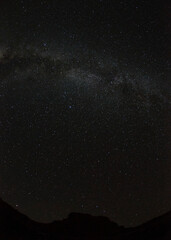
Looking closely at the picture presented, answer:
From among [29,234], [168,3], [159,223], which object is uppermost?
[168,3]

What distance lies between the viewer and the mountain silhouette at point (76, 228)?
15.1 ft

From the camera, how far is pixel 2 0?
5.68 meters

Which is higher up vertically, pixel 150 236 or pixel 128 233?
pixel 150 236

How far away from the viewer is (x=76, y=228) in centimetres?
620

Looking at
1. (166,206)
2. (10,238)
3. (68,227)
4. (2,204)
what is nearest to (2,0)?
(2,204)

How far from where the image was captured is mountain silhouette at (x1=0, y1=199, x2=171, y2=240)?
460 centimetres

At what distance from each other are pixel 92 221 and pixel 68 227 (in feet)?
1.95

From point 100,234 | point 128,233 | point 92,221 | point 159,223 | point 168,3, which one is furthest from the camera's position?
point 92,221

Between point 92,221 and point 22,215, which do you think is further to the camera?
point 92,221

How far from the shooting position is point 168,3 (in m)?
5.24

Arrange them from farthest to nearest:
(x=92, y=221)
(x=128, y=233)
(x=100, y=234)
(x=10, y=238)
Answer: (x=92, y=221)
(x=100, y=234)
(x=128, y=233)
(x=10, y=238)

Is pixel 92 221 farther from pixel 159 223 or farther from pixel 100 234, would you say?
pixel 159 223

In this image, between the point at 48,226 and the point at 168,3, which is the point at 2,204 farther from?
the point at 168,3

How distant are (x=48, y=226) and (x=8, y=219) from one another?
1309 millimetres
